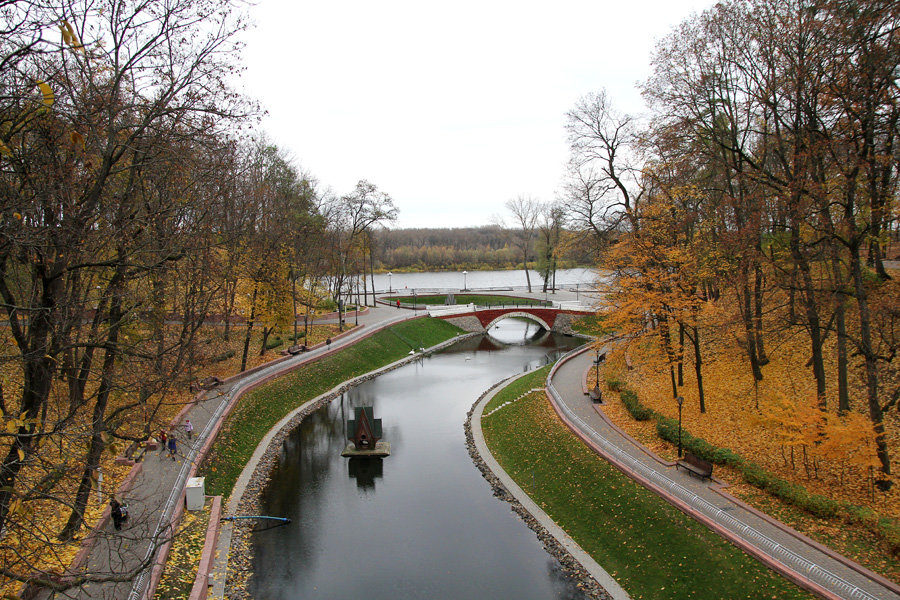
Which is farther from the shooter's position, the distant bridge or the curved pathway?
the distant bridge

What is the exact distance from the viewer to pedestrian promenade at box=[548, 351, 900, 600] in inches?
433

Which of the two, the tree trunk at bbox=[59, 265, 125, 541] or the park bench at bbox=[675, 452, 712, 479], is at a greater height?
the tree trunk at bbox=[59, 265, 125, 541]

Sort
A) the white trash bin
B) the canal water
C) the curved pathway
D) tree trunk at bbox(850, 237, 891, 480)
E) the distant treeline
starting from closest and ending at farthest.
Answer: tree trunk at bbox(850, 237, 891, 480), the curved pathway, the canal water, the white trash bin, the distant treeline

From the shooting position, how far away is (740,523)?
536 inches

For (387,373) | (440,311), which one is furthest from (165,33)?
(440,311)

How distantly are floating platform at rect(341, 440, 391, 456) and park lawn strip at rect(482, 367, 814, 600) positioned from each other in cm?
445

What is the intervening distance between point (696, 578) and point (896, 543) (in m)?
4.01

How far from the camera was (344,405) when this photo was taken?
29844 mm

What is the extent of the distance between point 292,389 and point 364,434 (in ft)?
27.1

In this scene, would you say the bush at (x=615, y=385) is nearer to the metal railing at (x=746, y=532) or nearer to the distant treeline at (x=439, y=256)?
the metal railing at (x=746, y=532)

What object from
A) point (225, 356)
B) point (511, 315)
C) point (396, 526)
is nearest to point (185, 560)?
point (396, 526)

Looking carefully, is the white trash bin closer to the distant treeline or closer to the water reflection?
the water reflection

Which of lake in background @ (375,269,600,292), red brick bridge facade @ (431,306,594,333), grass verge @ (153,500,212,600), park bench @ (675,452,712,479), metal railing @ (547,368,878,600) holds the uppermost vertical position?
lake in background @ (375,269,600,292)

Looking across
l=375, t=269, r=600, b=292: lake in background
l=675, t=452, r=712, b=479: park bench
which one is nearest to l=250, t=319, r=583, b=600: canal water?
l=675, t=452, r=712, b=479: park bench
